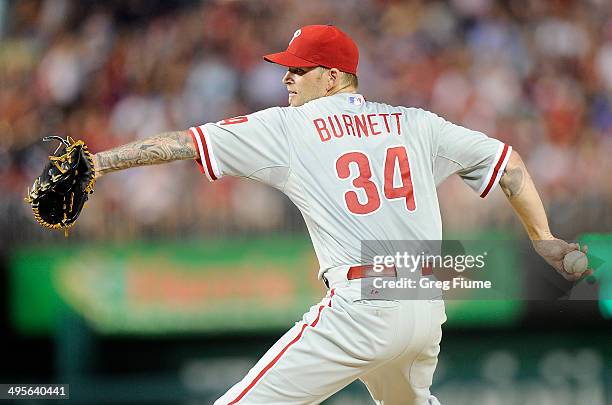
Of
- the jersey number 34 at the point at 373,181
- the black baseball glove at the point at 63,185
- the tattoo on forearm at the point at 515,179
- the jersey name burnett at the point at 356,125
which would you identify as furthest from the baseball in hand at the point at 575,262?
the black baseball glove at the point at 63,185

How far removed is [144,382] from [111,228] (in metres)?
1.07

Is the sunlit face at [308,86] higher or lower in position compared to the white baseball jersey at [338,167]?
higher

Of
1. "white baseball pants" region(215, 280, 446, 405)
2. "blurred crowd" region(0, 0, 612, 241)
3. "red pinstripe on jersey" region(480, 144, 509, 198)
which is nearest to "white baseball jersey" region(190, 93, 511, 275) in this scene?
"white baseball pants" region(215, 280, 446, 405)

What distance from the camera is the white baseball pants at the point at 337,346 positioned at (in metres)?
3.34

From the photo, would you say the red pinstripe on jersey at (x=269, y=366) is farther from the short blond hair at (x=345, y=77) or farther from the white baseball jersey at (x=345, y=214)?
the short blond hair at (x=345, y=77)

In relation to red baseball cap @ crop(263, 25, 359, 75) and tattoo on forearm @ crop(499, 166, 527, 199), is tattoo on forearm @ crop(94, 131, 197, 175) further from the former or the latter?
tattoo on forearm @ crop(499, 166, 527, 199)

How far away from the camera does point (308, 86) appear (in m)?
3.90

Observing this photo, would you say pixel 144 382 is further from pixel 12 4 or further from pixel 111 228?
pixel 12 4

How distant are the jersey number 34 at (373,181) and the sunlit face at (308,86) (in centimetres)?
46

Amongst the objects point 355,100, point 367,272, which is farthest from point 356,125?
point 367,272

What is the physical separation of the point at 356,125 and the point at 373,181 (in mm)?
252

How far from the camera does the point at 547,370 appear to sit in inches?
247

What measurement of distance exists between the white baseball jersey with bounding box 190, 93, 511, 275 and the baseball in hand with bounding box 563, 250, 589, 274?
0.59 metres

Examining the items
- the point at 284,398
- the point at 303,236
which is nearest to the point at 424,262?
the point at 284,398
